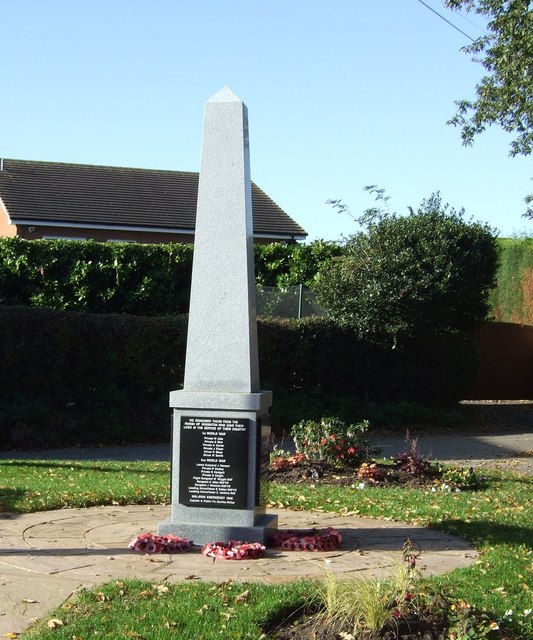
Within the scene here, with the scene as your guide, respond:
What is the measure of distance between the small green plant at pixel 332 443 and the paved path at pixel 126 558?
3044 millimetres

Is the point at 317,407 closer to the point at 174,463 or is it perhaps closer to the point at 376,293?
the point at 376,293

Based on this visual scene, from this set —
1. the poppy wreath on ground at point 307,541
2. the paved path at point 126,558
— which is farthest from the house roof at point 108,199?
the poppy wreath on ground at point 307,541

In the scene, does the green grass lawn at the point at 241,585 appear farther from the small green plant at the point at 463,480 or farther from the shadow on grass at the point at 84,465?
the small green plant at the point at 463,480

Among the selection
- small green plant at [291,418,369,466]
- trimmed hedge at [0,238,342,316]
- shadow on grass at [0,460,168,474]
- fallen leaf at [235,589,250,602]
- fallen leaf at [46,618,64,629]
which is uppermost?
trimmed hedge at [0,238,342,316]

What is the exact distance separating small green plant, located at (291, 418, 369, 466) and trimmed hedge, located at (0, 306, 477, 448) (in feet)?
17.7

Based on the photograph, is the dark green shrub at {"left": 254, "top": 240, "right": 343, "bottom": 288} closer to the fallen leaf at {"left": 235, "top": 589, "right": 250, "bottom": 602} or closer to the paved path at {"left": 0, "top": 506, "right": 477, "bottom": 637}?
the paved path at {"left": 0, "top": 506, "right": 477, "bottom": 637}

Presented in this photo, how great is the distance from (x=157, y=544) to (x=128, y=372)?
10.3m

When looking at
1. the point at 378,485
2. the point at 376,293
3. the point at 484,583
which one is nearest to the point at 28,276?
A: the point at 376,293

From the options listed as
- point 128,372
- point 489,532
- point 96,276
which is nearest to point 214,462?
point 489,532

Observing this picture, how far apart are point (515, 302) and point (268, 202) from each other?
917 centimetres

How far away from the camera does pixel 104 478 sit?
36.7 ft

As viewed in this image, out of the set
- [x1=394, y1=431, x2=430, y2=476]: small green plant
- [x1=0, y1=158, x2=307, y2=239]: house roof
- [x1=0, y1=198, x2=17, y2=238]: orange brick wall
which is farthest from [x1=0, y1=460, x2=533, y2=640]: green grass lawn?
[x1=0, y1=198, x2=17, y2=238]: orange brick wall

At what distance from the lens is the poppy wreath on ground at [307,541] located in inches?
282

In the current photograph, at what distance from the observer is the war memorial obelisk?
287 inches
